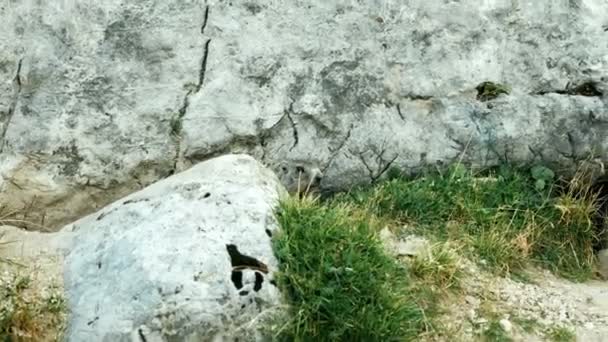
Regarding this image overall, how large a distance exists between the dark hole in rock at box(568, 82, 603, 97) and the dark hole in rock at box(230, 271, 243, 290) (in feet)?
8.28

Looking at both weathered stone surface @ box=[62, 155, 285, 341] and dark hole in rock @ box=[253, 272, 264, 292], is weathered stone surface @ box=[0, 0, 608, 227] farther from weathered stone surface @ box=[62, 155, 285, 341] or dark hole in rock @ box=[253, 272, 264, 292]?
dark hole in rock @ box=[253, 272, 264, 292]

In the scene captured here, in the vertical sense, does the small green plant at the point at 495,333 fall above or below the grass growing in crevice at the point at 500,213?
below

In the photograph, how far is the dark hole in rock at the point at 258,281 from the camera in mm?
4188

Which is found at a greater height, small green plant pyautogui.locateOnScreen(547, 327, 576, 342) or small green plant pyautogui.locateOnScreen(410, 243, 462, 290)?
small green plant pyautogui.locateOnScreen(410, 243, 462, 290)

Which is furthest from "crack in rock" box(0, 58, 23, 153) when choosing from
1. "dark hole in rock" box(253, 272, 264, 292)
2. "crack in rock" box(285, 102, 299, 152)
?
"dark hole in rock" box(253, 272, 264, 292)

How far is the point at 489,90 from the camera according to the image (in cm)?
559

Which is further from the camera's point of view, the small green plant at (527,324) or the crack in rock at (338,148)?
the crack in rock at (338,148)

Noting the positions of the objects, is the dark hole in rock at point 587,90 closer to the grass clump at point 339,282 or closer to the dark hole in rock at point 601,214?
the dark hole in rock at point 601,214

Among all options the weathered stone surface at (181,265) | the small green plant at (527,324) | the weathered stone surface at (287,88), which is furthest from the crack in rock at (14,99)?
the small green plant at (527,324)

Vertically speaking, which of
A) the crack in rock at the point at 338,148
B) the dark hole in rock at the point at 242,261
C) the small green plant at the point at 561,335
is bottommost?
the small green plant at the point at 561,335

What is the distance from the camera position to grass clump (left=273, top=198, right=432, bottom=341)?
4191 millimetres

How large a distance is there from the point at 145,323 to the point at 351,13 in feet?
7.38

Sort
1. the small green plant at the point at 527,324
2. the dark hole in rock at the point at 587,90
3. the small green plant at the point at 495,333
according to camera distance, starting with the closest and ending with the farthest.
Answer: the small green plant at the point at 495,333, the small green plant at the point at 527,324, the dark hole in rock at the point at 587,90

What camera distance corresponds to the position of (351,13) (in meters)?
5.44
